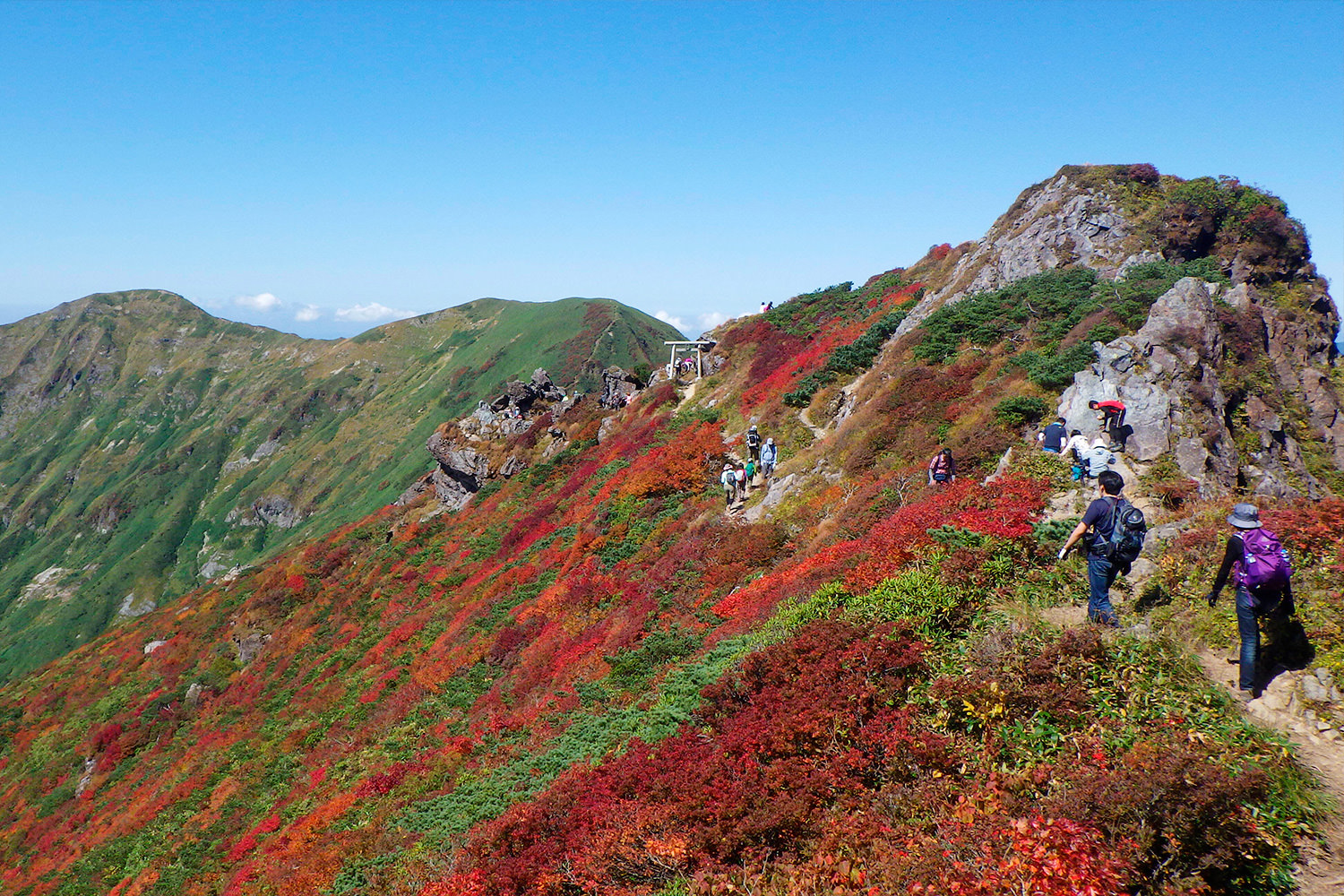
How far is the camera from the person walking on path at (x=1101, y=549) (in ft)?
29.3

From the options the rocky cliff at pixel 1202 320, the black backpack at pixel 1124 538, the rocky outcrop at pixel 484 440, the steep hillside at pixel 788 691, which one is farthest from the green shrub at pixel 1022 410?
the rocky outcrop at pixel 484 440

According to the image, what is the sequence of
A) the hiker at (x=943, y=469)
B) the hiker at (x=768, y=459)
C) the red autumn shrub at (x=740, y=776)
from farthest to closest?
the hiker at (x=768, y=459)
the hiker at (x=943, y=469)
the red autumn shrub at (x=740, y=776)

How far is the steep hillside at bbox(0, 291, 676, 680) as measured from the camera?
420 ft

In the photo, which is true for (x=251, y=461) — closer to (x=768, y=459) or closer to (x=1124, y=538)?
(x=768, y=459)

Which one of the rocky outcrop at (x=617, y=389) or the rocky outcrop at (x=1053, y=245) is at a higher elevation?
the rocky outcrop at (x=1053, y=245)

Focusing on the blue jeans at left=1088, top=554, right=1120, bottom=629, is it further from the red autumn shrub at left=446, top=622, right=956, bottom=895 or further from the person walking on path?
the red autumn shrub at left=446, top=622, right=956, bottom=895

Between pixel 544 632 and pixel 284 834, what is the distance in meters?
8.65

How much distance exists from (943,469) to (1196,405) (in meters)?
6.15

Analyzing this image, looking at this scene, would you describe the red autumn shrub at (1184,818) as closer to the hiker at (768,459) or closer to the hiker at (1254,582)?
the hiker at (1254,582)

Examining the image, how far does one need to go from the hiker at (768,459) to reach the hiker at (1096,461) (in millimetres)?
11924

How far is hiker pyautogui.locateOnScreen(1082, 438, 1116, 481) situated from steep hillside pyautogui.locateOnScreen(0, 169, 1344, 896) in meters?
0.61

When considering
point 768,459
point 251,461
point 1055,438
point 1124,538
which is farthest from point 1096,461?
point 251,461

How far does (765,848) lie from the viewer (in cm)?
735

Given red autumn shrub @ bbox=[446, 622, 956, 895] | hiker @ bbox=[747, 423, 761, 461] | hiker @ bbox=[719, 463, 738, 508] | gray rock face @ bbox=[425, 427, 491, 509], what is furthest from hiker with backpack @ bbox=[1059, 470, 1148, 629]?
gray rock face @ bbox=[425, 427, 491, 509]
